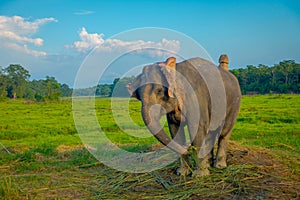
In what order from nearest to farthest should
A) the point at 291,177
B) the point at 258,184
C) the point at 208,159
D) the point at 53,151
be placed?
the point at 258,184 → the point at 291,177 → the point at 208,159 → the point at 53,151

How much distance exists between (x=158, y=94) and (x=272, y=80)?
50182 millimetres

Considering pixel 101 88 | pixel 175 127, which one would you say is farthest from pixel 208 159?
pixel 101 88

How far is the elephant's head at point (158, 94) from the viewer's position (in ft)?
11.7

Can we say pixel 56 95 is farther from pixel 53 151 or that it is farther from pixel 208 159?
pixel 208 159

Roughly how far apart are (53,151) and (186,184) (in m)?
3.56

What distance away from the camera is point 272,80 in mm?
50219

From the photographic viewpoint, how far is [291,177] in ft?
13.2

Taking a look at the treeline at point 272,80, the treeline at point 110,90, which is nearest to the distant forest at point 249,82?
the treeline at point 272,80

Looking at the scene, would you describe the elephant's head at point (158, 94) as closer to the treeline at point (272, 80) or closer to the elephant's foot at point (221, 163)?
the elephant's foot at point (221, 163)

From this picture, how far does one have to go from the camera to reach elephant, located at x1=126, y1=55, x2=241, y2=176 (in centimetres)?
361

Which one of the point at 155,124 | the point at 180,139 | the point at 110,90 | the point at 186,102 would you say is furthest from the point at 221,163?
the point at 110,90

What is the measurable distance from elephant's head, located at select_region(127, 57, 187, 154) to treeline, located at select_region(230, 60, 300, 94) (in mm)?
44522

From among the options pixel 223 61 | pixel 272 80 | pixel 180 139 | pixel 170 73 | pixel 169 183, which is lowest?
pixel 169 183

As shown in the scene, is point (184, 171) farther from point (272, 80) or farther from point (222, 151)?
point (272, 80)
